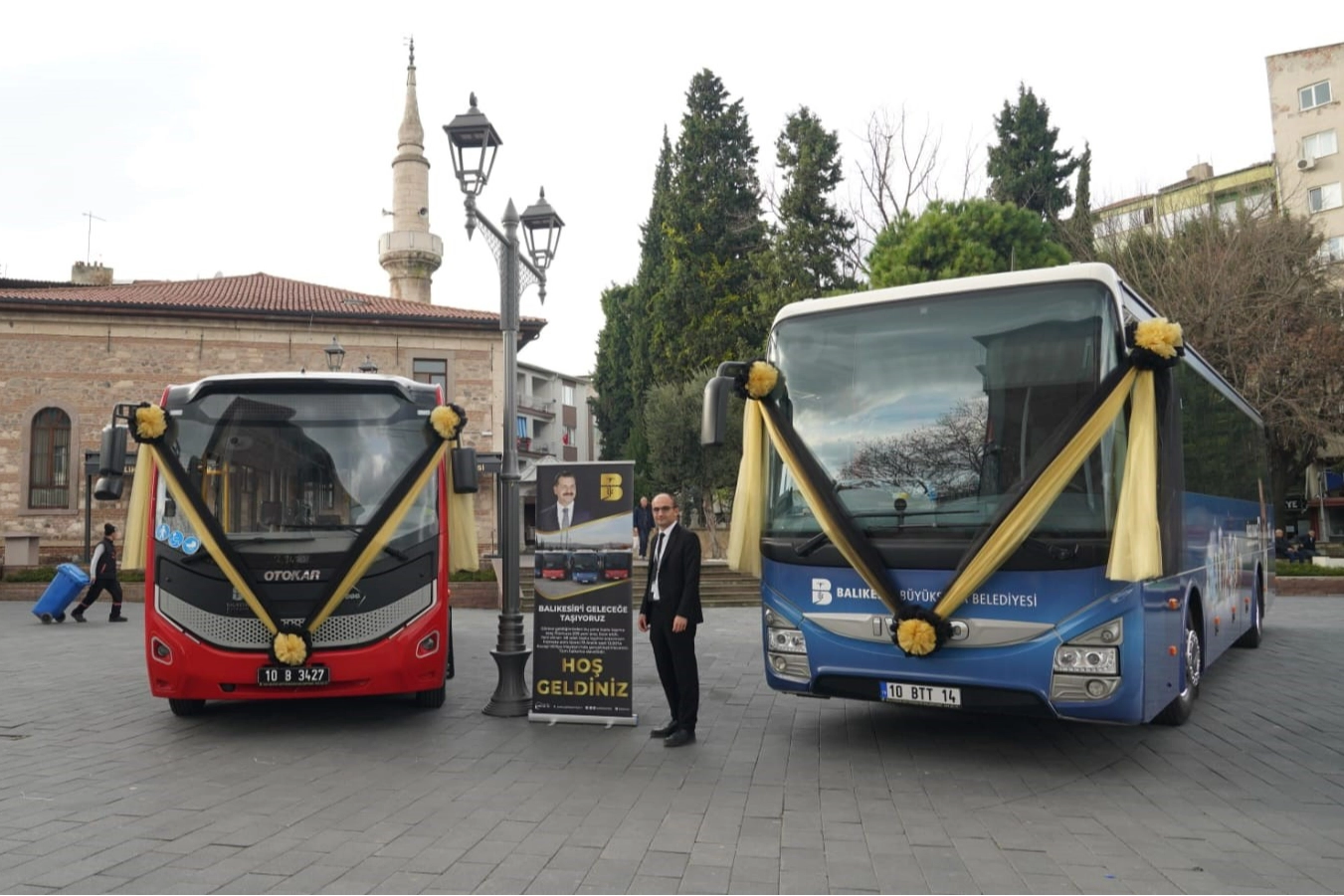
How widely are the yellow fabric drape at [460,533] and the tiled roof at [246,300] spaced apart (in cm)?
2468

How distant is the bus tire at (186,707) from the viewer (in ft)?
28.3

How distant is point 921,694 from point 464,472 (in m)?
4.12

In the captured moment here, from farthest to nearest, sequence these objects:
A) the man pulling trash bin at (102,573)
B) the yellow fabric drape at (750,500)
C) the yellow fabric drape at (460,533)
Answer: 1. the man pulling trash bin at (102,573)
2. the yellow fabric drape at (460,533)
3. the yellow fabric drape at (750,500)

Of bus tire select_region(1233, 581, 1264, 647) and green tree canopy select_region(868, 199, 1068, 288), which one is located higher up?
green tree canopy select_region(868, 199, 1068, 288)

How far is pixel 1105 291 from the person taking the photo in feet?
20.9

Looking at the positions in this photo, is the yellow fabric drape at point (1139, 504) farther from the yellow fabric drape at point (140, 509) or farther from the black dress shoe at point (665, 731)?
the yellow fabric drape at point (140, 509)

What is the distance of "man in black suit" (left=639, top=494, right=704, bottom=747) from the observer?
7445 millimetres

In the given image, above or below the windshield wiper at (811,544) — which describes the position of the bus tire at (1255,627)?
below

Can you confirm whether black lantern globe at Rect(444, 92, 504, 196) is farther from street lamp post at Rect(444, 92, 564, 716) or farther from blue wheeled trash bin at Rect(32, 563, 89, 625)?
blue wheeled trash bin at Rect(32, 563, 89, 625)

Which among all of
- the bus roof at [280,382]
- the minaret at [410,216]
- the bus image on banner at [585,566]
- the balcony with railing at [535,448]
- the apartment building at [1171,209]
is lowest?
the bus image on banner at [585,566]

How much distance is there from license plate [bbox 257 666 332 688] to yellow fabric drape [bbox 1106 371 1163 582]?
566cm

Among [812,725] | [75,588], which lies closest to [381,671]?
[812,725]

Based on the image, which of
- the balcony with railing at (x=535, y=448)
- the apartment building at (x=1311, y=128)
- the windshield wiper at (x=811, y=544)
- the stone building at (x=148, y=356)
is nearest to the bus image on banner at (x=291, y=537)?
the windshield wiper at (x=811, y=544)

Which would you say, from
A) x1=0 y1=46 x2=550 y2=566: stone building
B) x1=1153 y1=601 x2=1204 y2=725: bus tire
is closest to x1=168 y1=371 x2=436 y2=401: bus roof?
x1=1153 y1=601 x2=1204 y2=725: bus tire
